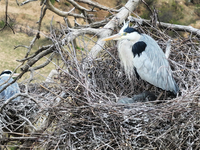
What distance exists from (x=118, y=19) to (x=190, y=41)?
611 millimetres

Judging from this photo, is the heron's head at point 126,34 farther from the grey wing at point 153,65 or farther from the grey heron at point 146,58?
the grey wing at point 153,65

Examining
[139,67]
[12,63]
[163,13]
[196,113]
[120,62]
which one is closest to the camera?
[196,113]

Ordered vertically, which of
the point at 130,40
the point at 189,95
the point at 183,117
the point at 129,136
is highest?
the point at 130,40

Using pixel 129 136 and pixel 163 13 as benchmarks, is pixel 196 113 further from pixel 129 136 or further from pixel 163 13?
pixel 163 13

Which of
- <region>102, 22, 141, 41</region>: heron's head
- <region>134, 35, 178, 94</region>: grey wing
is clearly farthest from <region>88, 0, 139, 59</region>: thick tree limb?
<region>134, 35, 178, 94</region>: grey wing

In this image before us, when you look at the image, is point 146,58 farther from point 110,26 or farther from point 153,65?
point 110,26

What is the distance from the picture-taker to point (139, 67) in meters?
1.72

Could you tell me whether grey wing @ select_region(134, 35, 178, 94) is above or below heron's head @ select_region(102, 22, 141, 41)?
below

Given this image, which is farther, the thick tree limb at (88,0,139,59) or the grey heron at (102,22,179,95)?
the thick tree limb at (88,0,139,59)

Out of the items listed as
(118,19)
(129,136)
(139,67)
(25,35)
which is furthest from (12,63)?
(129,136)

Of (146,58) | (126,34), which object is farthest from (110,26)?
(146,58)

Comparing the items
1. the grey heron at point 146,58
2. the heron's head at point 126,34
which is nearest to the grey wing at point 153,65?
the grey heron at point 146,58

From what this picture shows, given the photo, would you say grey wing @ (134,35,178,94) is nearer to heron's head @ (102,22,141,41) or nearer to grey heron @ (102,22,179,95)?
grey heron @ (102,22,179,95)

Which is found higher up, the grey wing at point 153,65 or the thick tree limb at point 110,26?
the thick tree limb at point 110,26
